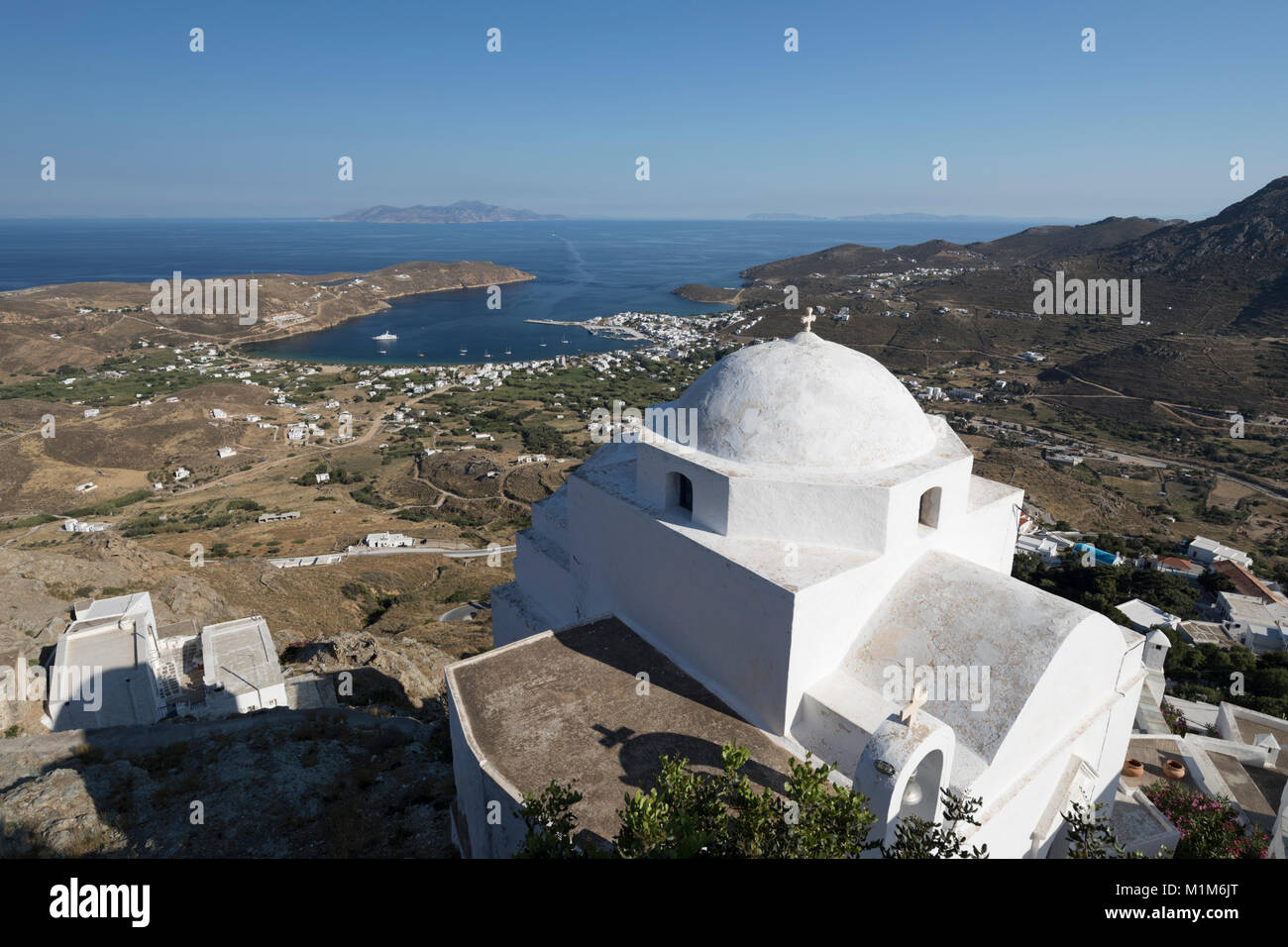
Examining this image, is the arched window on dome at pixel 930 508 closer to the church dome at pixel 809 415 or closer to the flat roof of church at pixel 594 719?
the church dome at pixel 809 415

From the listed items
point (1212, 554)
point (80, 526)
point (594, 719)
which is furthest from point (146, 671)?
point (1212, 554)

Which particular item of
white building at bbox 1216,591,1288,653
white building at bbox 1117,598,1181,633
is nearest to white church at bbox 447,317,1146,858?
white building at bbox 1117,598,1181,633

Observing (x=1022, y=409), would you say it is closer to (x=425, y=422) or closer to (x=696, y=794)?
(x=425, y=422)

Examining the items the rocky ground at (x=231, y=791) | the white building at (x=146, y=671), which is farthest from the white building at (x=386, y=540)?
the rocky ground at (x=231, y=791)

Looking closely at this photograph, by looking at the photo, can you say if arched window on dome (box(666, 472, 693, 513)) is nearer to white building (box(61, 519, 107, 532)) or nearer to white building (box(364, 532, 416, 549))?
white building (box(364, 532, 416, 549))

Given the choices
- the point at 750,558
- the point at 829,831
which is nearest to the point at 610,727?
the point at 750,558

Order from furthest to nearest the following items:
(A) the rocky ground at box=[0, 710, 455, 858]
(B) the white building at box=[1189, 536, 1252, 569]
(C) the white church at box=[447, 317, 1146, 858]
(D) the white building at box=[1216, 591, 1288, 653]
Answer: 1. (B) the white building at box=[1189, 536, 1252, 569]
2. (D) the white building at box=[1216, 591, 1288, 653]
3. (A) the rocky ground at box=[0, 710, 455, 858]
4. (C) the white church at box=[447, 317, 1146, 858]
